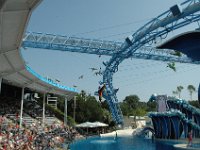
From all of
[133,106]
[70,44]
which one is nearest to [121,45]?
[70,44]

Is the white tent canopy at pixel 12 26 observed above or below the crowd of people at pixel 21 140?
above

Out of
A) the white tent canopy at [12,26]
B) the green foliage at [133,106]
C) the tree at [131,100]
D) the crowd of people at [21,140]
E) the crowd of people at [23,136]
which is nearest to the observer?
the white tent canopy at [12,26]

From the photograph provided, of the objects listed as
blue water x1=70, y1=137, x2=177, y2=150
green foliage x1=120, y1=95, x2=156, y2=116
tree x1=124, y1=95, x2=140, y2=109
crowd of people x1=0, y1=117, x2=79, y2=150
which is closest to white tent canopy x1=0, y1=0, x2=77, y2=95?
crowd of people x1=0, y1=117, x2=79, y2=150

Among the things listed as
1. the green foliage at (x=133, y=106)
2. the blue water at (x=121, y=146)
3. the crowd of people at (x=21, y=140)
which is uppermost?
the green foliage at (x=133, y=106)

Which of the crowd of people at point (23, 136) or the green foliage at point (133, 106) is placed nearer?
the crowd of people at point (23, 136)

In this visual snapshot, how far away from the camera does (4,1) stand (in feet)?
27.5

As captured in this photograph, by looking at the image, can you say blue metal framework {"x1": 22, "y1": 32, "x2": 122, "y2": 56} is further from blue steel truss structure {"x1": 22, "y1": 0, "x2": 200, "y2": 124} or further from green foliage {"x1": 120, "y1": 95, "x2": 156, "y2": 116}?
green foliage {"x1": 120, "y1": 95, "x2": 156, "y2": 116}

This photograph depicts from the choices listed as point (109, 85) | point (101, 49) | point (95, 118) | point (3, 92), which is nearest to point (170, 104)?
point (101, 49)

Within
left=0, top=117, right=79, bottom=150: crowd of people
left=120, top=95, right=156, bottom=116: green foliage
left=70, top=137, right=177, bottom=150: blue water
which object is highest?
left=120, top=95, right=156, bottom=116: green foliage

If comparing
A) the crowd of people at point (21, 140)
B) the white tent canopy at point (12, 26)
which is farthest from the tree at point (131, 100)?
the white tent canopy at point (12, 26)

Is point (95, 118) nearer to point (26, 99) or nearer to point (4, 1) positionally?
point (26, 99)

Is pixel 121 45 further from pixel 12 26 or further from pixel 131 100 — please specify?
pixel 131 100

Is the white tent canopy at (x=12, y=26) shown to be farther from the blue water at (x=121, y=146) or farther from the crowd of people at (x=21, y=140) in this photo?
the blue water at (x=121, y=146)

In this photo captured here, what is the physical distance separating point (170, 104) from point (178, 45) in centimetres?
1419
